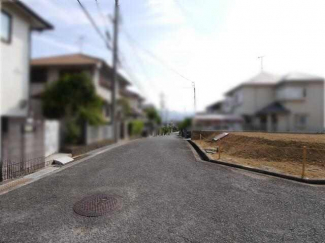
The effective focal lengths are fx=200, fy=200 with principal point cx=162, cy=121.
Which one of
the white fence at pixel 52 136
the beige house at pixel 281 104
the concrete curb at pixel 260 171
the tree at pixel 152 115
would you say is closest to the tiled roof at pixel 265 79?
the beige house at pixel 281 104

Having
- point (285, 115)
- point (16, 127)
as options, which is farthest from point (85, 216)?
point (285, 115)

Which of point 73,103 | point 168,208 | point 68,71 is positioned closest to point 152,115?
point 168,208

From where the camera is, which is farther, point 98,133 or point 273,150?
point 273,150

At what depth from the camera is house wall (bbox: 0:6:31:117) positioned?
1.92m

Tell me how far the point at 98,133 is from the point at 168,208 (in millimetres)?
2408

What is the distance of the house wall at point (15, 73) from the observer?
1.92 metres

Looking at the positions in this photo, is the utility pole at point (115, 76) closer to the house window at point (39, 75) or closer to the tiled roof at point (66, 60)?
the tiled roof at point (66, 60)

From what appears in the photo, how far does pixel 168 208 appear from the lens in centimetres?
443

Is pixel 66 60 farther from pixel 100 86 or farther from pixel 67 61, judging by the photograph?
pixel 100 86

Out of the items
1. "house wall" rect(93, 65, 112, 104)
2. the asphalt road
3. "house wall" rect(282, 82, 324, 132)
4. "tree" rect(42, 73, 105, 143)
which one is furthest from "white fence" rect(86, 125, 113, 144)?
"house wall" rect(282, 82, 324, 132)

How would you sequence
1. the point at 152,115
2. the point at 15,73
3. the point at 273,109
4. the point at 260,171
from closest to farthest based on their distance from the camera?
the point at 15,73 → the point at 152,115 → the point at 260,171 → the point at 273,109

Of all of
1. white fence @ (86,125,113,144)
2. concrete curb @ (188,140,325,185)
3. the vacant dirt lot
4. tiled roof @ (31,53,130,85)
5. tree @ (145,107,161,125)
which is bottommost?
concrete curb @ (188,140,325,185)

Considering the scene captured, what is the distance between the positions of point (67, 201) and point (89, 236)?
1675mm

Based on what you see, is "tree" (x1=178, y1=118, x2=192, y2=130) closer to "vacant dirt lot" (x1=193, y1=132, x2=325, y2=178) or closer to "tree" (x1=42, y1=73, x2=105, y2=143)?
"vacant dirt lot" (x1=193, y1=132, x2=325, y2=178)
